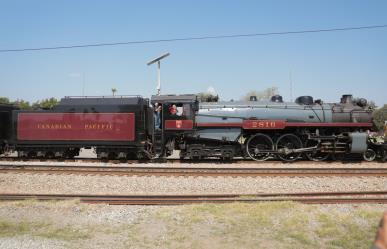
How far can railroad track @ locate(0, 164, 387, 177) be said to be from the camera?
38.2ft

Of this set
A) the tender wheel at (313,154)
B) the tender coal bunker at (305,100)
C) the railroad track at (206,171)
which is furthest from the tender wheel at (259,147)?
the railroad track at (206,171)

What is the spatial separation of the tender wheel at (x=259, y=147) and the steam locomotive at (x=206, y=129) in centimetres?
1

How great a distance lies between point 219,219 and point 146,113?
10178mm

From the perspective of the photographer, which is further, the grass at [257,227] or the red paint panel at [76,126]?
the red paint panel at [76,126]

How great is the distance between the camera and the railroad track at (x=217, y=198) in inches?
327

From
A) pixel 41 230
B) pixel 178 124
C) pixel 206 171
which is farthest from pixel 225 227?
pixel 178 124

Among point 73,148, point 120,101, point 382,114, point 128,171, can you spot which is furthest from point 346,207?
point 382,114

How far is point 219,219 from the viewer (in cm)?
676

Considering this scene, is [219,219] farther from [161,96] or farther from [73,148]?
[73,148]

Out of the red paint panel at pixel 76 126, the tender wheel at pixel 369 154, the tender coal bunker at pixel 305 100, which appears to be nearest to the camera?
the tender wheel at pixel 369 154

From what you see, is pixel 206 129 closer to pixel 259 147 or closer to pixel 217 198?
pixel 259 147

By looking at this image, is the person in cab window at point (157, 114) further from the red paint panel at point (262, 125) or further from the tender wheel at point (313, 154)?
the tender wheel at point (313, 154)

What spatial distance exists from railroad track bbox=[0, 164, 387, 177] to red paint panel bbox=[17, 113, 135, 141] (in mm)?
2678

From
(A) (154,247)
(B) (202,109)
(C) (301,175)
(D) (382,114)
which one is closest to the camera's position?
(A) (154,247)
